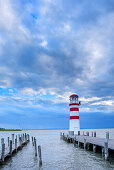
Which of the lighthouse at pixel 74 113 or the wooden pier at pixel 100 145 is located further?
the lighthouse at pixel 74 113

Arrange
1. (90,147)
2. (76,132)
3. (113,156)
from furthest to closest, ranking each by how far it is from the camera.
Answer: (76,132) → (90,147) → (113,156)

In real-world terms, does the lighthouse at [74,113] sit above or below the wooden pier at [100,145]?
above

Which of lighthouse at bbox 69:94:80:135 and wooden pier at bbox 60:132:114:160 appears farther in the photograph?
lighthouse at bbox 69:94:80:135

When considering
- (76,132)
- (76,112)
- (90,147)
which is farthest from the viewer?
(76,132)

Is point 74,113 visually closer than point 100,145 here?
No

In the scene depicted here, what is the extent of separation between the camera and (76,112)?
88.7 feet

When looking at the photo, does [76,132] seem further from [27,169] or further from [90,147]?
[27,169]

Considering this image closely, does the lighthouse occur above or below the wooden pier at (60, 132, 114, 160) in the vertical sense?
above

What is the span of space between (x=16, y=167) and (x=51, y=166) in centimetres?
279

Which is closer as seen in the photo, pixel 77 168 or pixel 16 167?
pixel 77 168

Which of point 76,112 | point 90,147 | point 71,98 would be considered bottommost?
point 90,147

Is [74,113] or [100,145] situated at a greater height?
[74,113]

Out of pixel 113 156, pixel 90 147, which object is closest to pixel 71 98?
pixel 90 147

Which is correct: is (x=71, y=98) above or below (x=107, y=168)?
above
